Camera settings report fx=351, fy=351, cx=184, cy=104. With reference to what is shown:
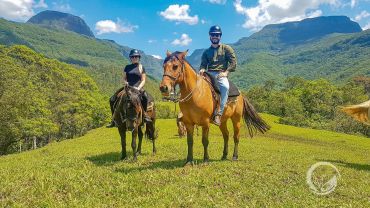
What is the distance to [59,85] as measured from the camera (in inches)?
3027

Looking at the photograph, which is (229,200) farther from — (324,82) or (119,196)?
(324,82)

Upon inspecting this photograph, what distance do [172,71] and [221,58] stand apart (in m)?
3.22

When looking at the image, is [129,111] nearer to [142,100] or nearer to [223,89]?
[142,100]

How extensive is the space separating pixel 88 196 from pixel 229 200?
3362 millimetres

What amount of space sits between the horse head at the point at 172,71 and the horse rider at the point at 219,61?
6.53ft

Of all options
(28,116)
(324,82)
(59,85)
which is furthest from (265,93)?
(28,116)

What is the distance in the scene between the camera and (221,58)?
1373 centimetres

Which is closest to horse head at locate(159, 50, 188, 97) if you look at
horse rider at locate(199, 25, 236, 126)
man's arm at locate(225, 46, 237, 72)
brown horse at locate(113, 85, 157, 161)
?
horse rider at locate(199, 25, 236, 126)

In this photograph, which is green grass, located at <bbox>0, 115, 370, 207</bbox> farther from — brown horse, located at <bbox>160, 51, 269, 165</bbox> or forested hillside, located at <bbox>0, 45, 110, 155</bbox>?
forested hillside, located at <bbox>0, 45, 110, 155</bbox>

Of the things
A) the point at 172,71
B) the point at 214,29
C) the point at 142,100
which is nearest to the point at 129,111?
the point at 142,100

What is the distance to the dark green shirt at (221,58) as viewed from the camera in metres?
13.6

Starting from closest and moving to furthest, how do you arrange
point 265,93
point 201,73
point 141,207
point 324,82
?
point 141,207, point 201,73, point 324,82, point 265,93

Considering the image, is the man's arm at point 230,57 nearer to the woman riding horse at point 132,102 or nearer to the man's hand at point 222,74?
the man's hand at point 222,74

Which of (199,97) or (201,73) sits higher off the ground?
(201,73)
